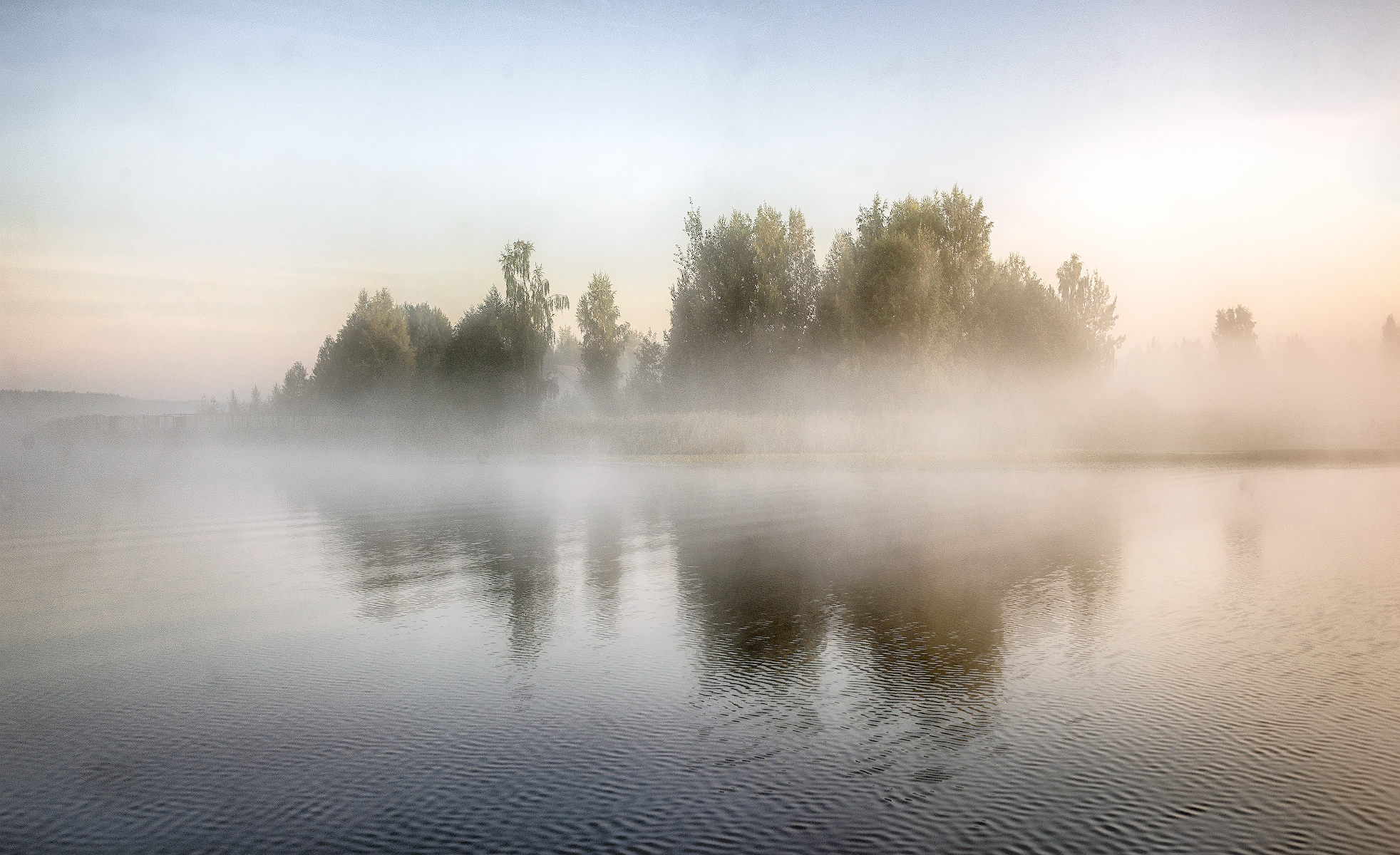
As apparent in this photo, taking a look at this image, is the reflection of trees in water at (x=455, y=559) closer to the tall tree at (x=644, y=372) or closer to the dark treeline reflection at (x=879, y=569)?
the dark treeline reflection at (x=879, y=569)

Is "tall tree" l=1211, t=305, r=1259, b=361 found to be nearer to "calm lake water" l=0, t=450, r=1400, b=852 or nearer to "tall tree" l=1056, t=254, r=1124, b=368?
"tall tree" l=1056, t=254, r=1124, b=368

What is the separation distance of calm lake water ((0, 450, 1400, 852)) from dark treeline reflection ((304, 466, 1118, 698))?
0.08 meters

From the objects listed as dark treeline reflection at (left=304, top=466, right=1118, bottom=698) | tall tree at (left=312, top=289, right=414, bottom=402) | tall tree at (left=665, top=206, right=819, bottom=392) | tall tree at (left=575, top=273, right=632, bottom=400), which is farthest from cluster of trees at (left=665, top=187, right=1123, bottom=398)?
dark treeline reflection at (left=304, top=466, right=1118, bottom=698)

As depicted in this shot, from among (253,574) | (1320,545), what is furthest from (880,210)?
(253,574)

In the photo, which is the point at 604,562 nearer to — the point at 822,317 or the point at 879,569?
the point at 879,569

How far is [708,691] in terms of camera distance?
6.02 meters

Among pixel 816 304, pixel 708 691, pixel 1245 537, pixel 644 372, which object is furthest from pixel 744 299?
pixel 708 691

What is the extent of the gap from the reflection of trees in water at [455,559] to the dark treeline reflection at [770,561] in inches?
1.6

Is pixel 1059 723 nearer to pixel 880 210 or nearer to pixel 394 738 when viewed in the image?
pixel 394 738

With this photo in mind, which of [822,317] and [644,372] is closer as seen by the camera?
[822,317]

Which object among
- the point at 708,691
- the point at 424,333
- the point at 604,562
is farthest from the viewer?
the point at 424,333

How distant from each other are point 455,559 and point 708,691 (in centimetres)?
670

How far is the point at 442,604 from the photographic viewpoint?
357 inches

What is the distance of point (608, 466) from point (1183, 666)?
28828mm
